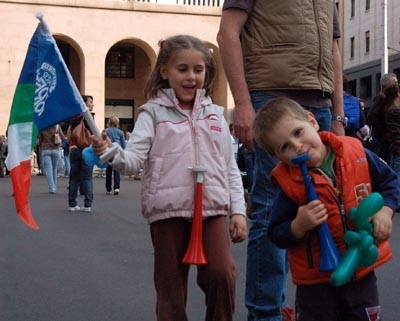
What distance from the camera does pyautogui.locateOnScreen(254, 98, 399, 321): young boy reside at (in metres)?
3.09

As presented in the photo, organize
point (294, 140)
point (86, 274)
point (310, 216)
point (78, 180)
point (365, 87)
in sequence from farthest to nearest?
point (365, 87) < point (78, 180) < point (86, 274) < point (294, 140) < point (310, 216)

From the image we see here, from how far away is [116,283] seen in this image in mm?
6074

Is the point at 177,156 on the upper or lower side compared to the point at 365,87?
lower

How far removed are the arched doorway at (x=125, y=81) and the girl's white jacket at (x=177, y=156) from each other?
38171mm

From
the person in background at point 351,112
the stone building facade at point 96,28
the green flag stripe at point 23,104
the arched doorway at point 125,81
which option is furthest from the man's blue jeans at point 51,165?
the arched doorway at point 125,81

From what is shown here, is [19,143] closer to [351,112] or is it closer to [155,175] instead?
[155,175]

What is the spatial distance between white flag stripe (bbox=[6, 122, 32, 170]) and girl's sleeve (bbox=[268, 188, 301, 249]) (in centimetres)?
128

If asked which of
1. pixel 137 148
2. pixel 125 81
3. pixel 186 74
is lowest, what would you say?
pixel 137 148

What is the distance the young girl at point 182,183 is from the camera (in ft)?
12.0

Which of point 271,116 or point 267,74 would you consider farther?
point 267,74

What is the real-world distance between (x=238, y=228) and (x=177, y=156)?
0.46m

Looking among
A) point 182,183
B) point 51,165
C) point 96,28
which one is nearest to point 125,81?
point 96,28

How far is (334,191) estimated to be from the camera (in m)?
3.10

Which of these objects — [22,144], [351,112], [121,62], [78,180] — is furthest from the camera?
[121,62]
